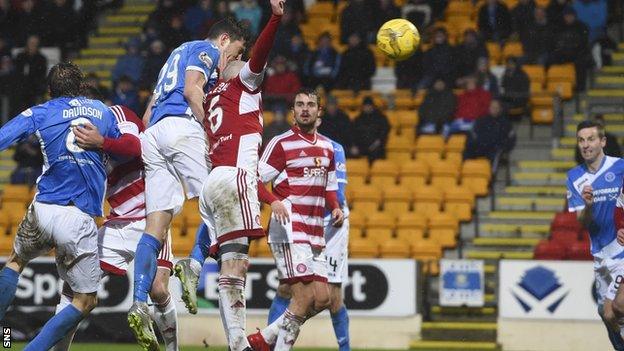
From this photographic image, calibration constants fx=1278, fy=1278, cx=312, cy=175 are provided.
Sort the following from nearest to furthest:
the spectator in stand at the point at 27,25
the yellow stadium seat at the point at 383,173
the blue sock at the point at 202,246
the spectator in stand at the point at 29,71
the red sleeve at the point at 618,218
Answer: the blue sock at the point at 202,246 < the red sleeve at the point at 618,218 < the yellow stadium seat at the point at 383,173 < the spectator in stand at the point at 29,71 < the spectator in stand at the point at 27,25

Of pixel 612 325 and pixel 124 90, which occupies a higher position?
pixel 124 90

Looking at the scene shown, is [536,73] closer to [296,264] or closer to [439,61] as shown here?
[439,61]

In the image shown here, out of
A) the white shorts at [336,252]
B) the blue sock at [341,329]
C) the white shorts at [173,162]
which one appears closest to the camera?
the white shorts at [173,162]

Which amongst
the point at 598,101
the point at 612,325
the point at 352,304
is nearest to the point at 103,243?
the point at 612,325

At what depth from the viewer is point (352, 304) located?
50.1 ft

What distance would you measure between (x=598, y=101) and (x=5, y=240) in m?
8.66

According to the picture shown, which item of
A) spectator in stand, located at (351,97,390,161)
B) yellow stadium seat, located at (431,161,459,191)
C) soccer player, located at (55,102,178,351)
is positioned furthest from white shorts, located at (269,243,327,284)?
spectator in stand, located at (351,97,390,161)

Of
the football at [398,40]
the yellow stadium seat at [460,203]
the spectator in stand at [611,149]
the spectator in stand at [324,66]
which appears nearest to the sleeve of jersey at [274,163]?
the football at [398,40]

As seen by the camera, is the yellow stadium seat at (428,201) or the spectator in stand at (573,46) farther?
the spectator in stand at (573,46)

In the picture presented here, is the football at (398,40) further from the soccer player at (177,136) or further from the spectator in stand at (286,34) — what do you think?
the spectator in stand at (286,34)

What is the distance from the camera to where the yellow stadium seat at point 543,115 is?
60.3 feet

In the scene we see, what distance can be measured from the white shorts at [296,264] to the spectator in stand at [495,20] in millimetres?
9933

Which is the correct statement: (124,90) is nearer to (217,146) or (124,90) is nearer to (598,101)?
(598,101)

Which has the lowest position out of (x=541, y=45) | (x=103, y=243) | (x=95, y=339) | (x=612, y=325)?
(x=95, y=339)
